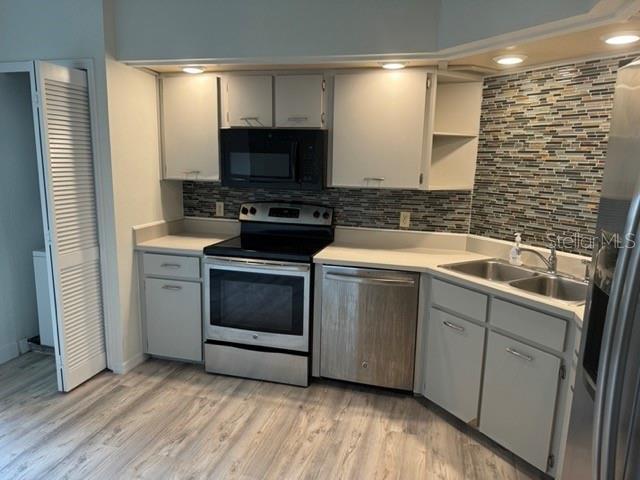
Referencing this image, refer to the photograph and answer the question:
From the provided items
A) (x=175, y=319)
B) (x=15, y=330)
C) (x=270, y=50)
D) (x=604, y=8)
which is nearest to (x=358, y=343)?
(x=175, y=319)

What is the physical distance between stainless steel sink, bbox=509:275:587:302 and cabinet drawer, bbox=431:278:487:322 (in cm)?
19

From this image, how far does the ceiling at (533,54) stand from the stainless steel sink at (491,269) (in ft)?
3.73

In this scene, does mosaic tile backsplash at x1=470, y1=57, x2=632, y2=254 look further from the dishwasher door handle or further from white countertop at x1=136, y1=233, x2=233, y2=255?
white countertop at x1=136, y1=233, x2=233, y2=255

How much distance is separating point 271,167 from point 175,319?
121cm

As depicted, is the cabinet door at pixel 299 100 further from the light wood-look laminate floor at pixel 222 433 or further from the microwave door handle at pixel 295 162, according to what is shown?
the light wood-look laminate floor at pixel 222 433

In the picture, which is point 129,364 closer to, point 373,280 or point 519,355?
point 373,280

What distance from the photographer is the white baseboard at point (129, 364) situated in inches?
113

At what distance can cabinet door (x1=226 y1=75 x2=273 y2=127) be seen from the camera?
9.24 ft

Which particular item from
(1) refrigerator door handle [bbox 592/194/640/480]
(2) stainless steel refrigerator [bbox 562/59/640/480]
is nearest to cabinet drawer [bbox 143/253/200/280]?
(2) stainless steel refrigerator [bbox 562/59/640/480]

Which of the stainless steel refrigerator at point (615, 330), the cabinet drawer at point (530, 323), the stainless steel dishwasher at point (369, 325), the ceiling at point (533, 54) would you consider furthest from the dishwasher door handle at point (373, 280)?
the stainless steel refrigerator at point (615, 330)

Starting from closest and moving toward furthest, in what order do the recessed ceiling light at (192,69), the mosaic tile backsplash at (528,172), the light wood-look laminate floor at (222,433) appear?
the light wood-look laminate floor at (222,433) < the mosaic tile backsplash at (528,172) < the recessed ceiling light at (192,69)

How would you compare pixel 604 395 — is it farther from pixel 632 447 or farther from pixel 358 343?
pixel 358 343

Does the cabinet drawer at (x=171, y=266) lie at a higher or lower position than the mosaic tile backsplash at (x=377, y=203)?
lower

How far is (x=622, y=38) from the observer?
193cm
